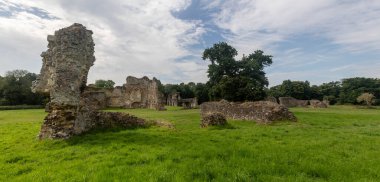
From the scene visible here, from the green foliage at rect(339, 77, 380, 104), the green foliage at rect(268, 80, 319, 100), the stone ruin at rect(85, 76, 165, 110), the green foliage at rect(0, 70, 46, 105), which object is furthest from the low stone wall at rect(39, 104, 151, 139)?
the green foliage at rect(339, 77, 380, 104)

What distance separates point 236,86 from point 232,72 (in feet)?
25.1

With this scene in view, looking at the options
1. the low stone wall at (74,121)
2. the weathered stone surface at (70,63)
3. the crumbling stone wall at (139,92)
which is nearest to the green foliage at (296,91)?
the crumbling stone wall at (139,92)

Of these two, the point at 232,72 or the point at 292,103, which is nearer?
the point at 232,72

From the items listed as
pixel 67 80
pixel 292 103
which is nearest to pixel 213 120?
pixel 67 80

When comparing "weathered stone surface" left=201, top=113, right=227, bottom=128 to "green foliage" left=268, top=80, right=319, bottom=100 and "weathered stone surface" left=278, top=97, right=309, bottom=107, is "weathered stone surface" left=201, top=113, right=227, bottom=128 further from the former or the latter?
"green foliage" left=268, top=80, right=319, bottom=100

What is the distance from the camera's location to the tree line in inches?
1608

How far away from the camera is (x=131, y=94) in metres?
56.5

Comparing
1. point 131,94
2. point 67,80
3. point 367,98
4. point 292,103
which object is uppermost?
point 131,94

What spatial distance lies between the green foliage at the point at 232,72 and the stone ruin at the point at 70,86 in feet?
94.2

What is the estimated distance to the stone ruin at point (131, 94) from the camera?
54.3m

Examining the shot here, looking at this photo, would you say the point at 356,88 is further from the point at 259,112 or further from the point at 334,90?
the point at 259,112

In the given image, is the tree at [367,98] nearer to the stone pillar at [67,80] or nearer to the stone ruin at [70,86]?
Result: the stone ruin at [70,86]

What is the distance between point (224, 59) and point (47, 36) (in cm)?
3525

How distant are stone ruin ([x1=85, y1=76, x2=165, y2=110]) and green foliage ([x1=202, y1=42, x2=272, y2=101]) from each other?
38.5ft
